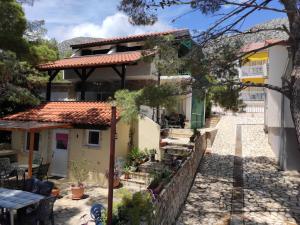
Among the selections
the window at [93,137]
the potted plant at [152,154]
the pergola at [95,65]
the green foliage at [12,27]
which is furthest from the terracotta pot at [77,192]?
the green foliage at [12,27]

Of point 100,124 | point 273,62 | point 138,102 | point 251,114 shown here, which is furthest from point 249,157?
point 251,114

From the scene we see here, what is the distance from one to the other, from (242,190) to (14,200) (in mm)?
9286

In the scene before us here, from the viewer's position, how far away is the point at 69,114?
20125mm

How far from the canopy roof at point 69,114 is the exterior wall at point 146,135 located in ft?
7.18

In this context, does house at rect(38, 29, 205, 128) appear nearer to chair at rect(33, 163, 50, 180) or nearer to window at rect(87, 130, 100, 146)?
window at rect(87, 130, 100, 146)

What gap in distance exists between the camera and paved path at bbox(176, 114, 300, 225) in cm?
1139

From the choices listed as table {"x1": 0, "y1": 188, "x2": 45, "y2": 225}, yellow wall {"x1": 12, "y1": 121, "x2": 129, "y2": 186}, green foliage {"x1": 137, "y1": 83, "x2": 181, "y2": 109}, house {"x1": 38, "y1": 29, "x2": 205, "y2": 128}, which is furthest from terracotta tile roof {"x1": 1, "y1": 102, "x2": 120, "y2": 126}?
table {"x1": 0, "y1": 188, "x2": 45, "y2": 225}

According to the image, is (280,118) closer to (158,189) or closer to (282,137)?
(282,137)

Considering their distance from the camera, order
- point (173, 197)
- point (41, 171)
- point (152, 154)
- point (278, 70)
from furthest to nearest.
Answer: point (152, 154) < point (278, 70) < point (41, 171) < point (173, 197)

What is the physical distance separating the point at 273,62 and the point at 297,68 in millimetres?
8978

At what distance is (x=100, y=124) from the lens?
17.7m

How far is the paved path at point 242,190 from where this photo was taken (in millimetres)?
11391

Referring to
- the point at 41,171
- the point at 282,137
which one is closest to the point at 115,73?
the point at 41,171

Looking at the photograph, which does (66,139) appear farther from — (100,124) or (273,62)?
(273,62)
